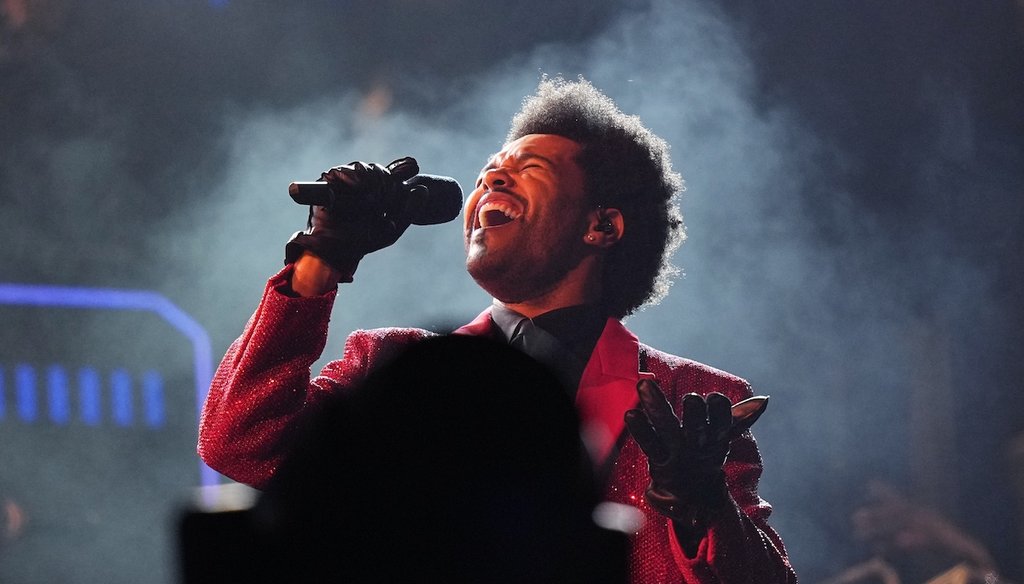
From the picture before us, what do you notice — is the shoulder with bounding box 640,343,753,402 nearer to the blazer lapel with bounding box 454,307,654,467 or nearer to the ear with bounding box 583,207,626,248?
the blazer lapel with bounding box 454,307,654,467

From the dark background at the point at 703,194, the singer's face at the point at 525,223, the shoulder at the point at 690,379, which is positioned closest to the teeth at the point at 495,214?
the singer's face at the point at 525,223

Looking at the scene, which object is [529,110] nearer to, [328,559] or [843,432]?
[328,559]

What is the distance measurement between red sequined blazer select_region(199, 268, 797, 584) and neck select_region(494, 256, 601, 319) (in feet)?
0.41

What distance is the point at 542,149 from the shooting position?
1.96 metres

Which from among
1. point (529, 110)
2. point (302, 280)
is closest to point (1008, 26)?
point (529, 110)

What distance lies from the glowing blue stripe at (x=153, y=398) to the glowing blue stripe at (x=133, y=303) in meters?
0.15

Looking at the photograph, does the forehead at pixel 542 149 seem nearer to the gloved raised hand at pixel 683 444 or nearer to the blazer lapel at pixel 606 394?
the blazer lapel at pixel 606 394

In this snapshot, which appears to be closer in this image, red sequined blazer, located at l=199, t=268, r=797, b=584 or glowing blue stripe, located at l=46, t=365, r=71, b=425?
red sequined blazer, located at l=199, t=268, r=797, b=584

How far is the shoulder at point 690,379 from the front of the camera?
1764 mm

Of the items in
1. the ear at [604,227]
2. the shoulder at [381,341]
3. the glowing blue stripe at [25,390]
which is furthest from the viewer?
the glowing blue stripe at [25,390]

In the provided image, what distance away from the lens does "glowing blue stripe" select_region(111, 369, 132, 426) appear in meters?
4.01

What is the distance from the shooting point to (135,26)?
3.74m

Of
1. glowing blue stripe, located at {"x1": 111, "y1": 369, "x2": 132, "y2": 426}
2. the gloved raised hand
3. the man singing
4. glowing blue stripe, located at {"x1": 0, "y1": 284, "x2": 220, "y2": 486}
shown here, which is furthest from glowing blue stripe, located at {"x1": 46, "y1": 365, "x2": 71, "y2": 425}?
the gloved raised hand

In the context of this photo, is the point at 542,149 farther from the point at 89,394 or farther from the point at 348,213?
the point at 89,394
